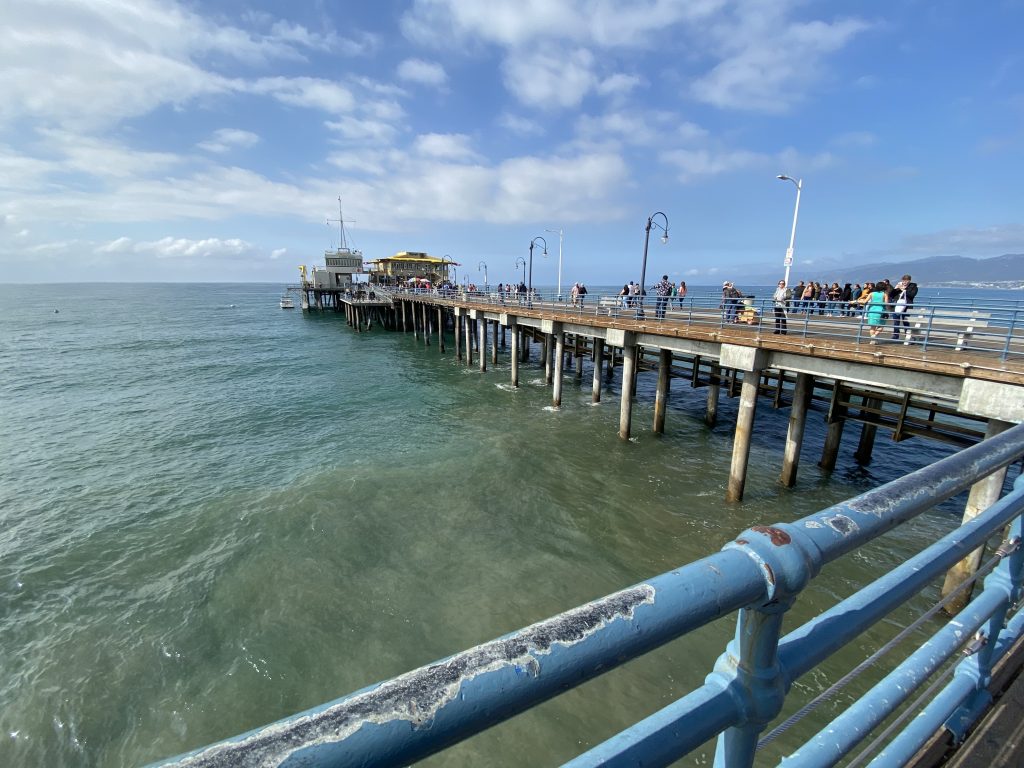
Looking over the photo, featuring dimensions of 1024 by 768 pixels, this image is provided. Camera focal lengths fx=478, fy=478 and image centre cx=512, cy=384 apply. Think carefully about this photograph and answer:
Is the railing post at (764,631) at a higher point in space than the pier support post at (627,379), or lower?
higher

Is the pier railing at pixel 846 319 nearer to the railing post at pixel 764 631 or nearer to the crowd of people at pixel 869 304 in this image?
the crowd of people at pixel 869 304

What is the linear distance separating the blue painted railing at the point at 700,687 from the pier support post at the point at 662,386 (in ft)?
47.1

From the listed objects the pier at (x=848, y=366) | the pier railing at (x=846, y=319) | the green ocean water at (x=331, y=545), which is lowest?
the green ocean water at (x=331, y=545)

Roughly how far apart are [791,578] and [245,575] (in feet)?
34.3

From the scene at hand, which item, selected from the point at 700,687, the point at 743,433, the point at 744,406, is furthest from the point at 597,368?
the point at 700,687

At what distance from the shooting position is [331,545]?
10078mm

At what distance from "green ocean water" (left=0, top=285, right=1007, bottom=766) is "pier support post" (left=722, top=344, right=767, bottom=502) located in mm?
616

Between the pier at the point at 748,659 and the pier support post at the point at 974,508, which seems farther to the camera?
the pier support post at the point at 974,508

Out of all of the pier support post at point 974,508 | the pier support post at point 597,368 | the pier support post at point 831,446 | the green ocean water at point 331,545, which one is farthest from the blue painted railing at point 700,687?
the pier support post at point 597,368

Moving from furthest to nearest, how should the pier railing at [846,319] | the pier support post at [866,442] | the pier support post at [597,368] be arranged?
the pier support post at [597,368] → the pier support post at [866,442] → the pier railing at [846,319]

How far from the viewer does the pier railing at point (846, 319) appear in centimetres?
Result: 880

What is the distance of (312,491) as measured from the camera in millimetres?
12469

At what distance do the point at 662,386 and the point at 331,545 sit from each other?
36.5 feet

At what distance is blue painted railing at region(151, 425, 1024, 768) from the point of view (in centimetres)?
71
